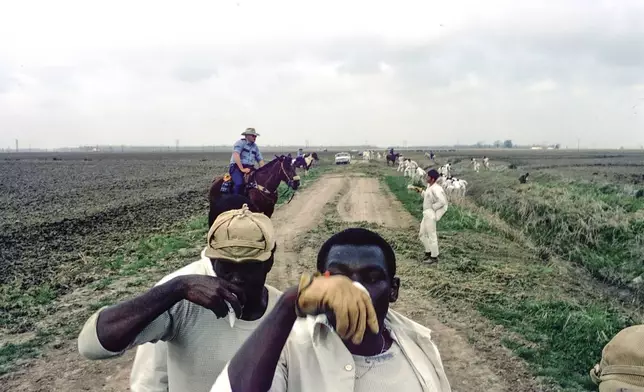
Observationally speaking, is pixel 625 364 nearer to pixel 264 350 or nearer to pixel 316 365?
pixel 316 365

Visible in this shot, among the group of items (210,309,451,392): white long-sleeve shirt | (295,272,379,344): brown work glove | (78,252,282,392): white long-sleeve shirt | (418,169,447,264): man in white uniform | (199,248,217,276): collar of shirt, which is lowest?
(418,169,447,264): man in white uniform

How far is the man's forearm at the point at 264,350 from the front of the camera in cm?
151

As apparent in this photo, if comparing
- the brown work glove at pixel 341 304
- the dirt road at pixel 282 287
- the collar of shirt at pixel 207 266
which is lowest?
the dirt road at pixel 282 287

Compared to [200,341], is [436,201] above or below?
below

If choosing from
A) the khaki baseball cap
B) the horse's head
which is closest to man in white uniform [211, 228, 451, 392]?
the khaki baseball cap

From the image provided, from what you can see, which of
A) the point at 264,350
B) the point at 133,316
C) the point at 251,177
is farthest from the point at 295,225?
the point at 264,350

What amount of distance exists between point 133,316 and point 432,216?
9.35 metres

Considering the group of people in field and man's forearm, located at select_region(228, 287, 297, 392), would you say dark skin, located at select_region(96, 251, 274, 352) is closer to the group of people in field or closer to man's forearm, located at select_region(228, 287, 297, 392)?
the group of people in field

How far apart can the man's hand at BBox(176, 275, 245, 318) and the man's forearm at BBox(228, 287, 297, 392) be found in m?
0.36

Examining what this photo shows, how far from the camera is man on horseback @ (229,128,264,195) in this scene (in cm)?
1188

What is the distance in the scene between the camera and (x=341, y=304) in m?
1.35

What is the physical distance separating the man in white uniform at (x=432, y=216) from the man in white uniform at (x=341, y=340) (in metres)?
8.78

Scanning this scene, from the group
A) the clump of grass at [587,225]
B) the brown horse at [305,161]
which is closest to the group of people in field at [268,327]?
the clump of grass at [587,225]

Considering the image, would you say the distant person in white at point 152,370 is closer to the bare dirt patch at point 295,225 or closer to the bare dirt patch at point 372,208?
the bare dirt patch at point 295,225
